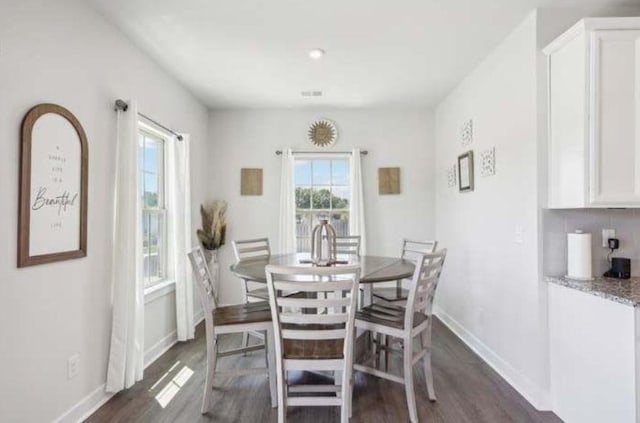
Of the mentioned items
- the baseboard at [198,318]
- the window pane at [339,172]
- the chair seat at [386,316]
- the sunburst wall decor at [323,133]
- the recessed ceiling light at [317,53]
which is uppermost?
the recessed ceiling light at [317,53]

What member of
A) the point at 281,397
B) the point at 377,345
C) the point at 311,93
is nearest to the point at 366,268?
the point at 377,345

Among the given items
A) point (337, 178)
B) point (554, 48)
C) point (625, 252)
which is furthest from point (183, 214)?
point (625, 252)

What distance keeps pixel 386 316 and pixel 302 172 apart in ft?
9.03

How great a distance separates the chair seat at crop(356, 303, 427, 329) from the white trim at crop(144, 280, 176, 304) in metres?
1.84

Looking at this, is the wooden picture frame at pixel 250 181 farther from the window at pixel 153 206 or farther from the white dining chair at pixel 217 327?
the white dining chair at pixel 217 327

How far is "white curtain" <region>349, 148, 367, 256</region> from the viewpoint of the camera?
452 cm

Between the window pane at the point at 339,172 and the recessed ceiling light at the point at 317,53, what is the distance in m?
1.81

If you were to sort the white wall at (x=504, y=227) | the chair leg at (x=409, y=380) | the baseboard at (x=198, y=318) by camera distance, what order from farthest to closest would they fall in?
the baseboard at (x=198, y=318) < the white wall at (x=504, y=227) < the chair leg at (x=409, y=380)

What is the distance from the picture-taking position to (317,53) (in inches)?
118

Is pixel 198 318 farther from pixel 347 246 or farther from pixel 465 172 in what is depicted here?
pixel 465 172

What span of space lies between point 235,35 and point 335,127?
217 cm

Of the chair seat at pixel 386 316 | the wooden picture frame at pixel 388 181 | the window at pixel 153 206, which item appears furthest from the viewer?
the wooden picture frame at pixel 388 181

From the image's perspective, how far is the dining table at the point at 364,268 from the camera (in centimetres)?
233

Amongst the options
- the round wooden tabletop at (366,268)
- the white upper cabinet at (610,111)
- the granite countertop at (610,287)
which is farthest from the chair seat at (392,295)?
the white upper cabinet at (610,111)
